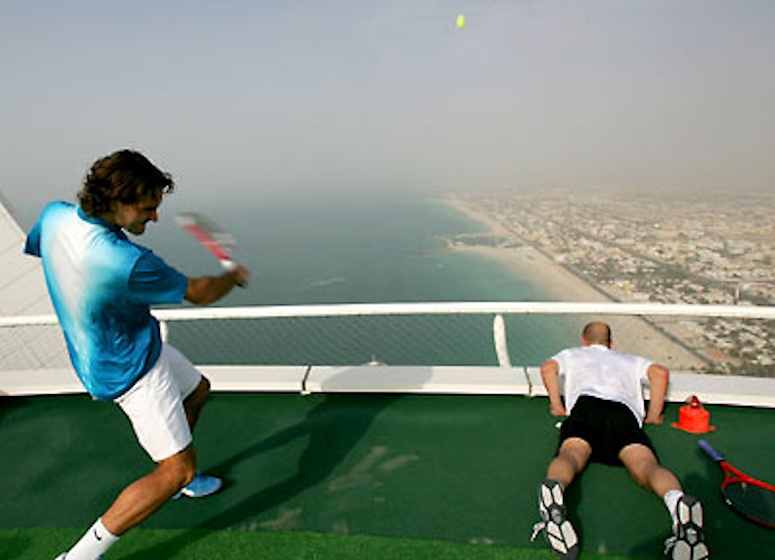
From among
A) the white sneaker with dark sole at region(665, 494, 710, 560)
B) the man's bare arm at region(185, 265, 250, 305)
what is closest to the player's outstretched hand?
the man's bare arm at region(185, 265, 250, 305)

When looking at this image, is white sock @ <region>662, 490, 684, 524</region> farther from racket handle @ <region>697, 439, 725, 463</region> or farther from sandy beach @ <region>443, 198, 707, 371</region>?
sandy beach @ <region>443, 198, 707, 371</region>

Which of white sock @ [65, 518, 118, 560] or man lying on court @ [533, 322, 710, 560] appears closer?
white sock @ [65, 518, 118, 560]

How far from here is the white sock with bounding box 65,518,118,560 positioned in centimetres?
183

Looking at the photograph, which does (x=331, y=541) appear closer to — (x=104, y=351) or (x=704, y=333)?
(x=104, y=351)

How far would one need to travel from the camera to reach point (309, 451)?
3.00 meters

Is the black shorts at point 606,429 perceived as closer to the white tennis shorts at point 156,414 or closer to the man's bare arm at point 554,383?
the man's bare arm at point 554,383

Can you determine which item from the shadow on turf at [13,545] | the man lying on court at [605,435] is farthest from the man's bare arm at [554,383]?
the shadow on turf at [13,545]

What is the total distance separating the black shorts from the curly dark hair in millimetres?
2443

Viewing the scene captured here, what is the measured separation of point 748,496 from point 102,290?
10.3 ft

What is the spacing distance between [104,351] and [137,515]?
66 centimetres

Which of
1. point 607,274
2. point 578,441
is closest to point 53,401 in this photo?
point 578,441

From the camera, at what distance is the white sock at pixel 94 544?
72.0 inches

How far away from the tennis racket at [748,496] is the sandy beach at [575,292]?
119ft

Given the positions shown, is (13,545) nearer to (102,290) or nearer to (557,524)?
(102,290)
